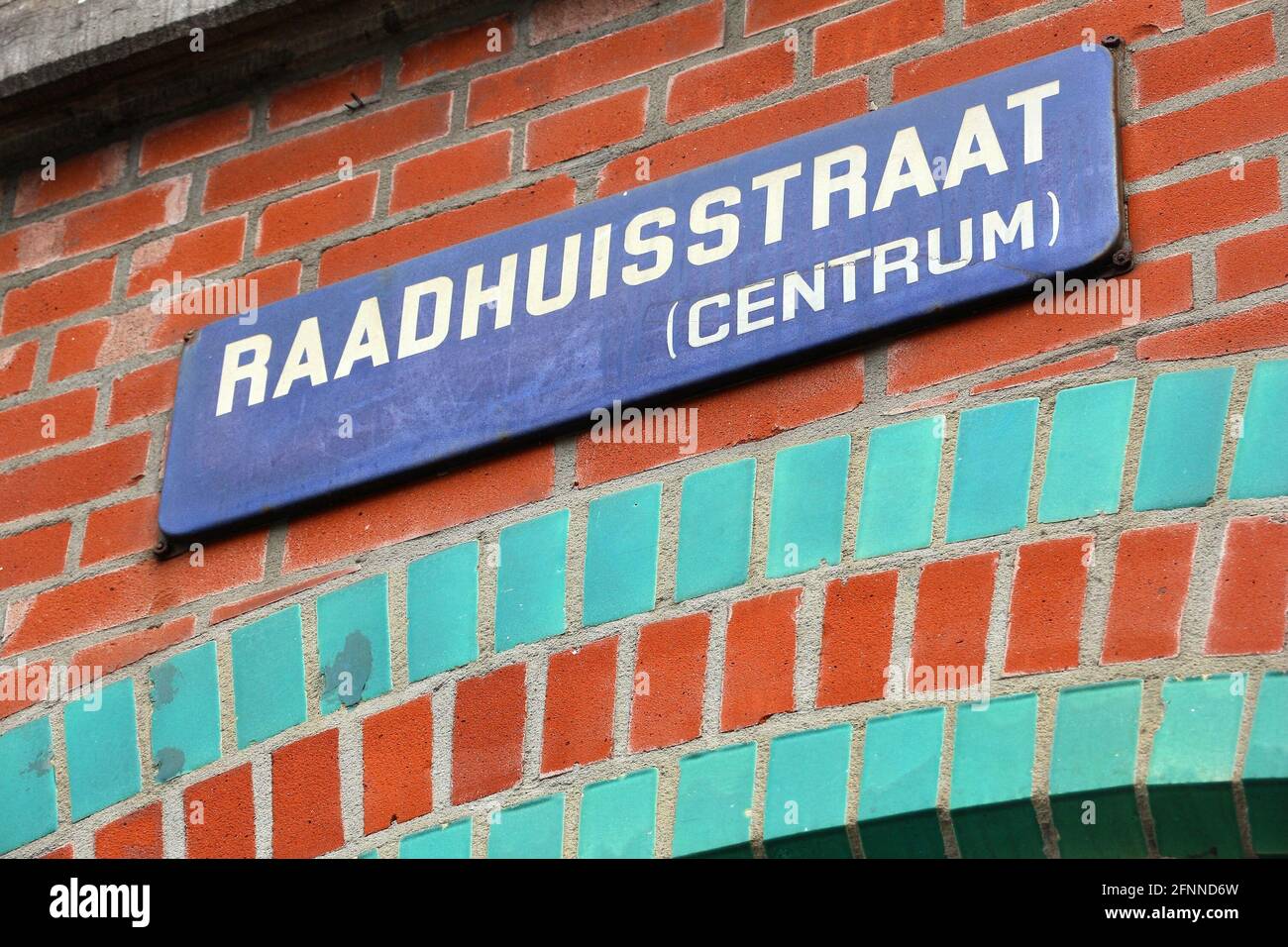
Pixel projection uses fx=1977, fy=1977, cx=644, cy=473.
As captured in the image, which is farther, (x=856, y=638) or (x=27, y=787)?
(x=27, y=787)

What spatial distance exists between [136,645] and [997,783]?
0.93 meters

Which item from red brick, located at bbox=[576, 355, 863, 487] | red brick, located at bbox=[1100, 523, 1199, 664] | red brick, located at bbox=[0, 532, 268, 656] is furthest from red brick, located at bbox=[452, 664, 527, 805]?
red brick, located at bbox=[1100, 523, 1199, 664]

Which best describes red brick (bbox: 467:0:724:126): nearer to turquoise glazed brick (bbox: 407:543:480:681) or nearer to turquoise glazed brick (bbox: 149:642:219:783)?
turquoise glazed brick (bbox: 407:543:480:681)

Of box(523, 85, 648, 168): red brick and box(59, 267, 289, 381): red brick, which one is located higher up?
box(523, 85, 648, 168): red brick

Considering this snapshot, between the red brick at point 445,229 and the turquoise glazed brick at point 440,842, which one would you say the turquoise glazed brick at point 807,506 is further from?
the red brick at point 445,229

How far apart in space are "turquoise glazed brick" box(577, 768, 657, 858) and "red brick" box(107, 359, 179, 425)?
761 millimetres

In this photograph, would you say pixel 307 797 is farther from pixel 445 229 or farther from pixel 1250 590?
pixel 1250 590

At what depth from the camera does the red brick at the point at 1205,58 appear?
1.86 meters

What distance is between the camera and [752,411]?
1873 millimetres

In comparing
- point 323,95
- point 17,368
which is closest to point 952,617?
point 323,95

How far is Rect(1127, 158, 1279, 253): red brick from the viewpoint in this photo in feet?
5.79

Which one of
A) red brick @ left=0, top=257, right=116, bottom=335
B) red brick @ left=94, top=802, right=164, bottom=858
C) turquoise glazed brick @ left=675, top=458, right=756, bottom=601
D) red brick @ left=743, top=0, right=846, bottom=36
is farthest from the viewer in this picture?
red brick @ left=0, top=257, right=116, bottom=335
